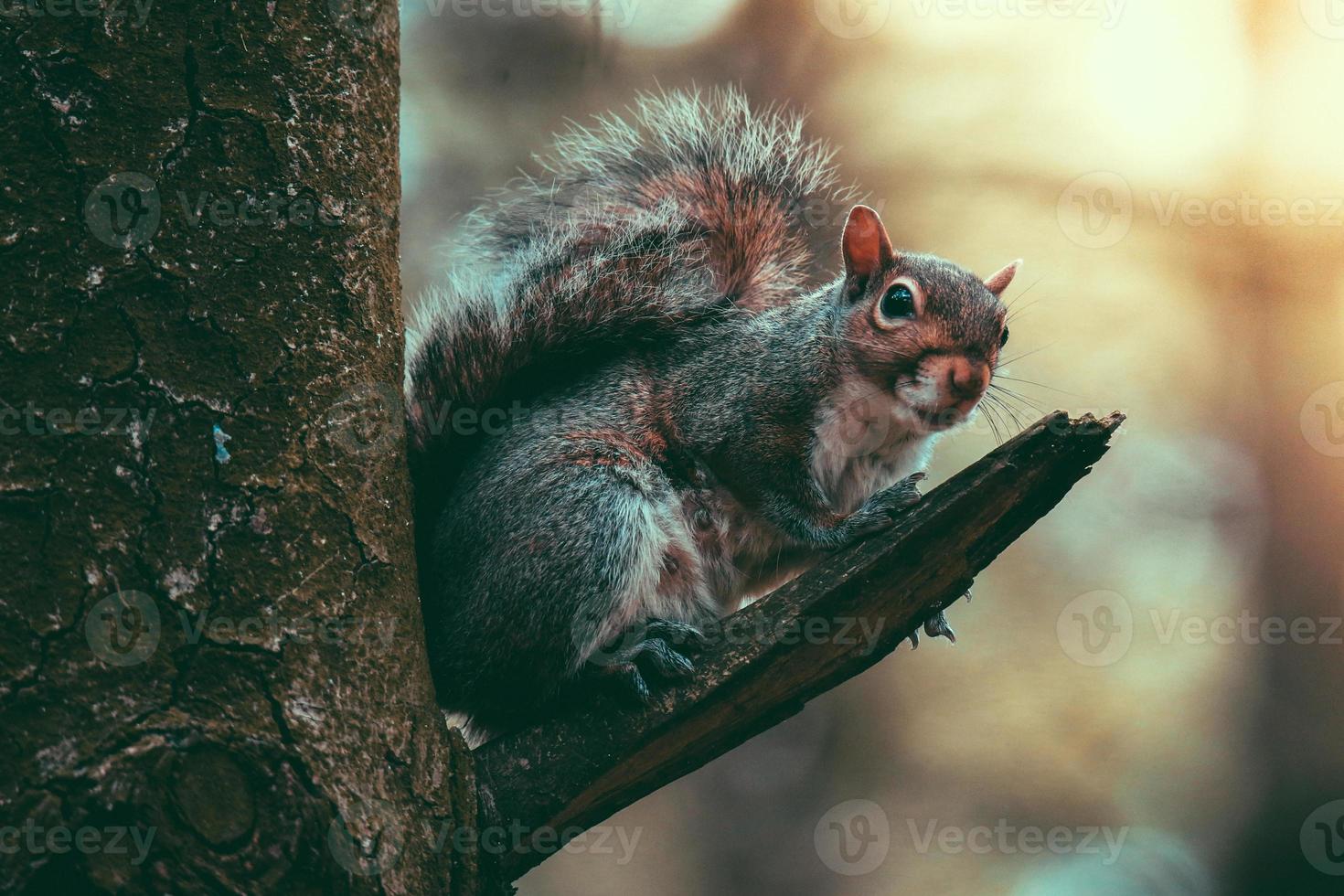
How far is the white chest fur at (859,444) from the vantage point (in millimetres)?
2213

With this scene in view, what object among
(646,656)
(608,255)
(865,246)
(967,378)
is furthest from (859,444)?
(646,656)

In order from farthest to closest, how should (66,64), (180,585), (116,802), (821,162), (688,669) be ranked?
(821,162) < (688,669) < (66,64) < (180,585) < (116,802)

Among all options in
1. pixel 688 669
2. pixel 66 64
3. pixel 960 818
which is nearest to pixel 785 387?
pixel 688 669

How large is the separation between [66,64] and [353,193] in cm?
35

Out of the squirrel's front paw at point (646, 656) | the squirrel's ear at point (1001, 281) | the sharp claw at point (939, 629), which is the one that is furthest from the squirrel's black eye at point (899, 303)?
the squirrel's front paw at point (646, 656)

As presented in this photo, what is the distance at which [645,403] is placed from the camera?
223 centimetres

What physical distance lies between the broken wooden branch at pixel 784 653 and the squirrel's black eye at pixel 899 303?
64 centimetres

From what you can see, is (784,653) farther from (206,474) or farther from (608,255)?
(608,255)

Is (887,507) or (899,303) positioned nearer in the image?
(887,507)

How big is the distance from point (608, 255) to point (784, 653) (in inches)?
39.1

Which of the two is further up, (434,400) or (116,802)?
Answer: (434,400)

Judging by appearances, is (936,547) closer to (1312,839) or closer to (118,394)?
(118,394)

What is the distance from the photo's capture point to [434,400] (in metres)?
2.04

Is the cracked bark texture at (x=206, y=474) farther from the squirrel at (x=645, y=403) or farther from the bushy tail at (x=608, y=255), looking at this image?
the bushy tail at (x=608, y=255)
